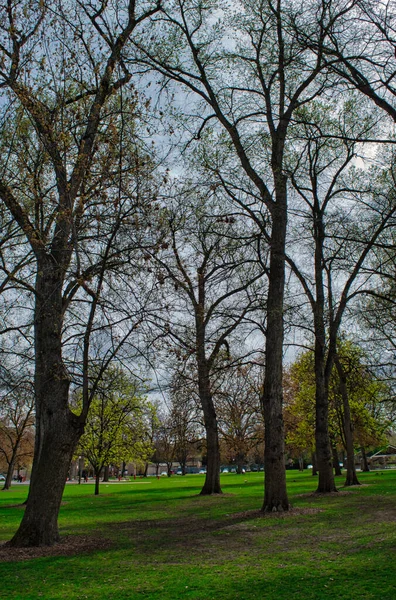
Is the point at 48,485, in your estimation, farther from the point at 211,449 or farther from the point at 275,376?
the point at 211,449

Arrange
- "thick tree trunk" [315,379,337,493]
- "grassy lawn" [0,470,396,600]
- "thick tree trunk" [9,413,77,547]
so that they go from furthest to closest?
"thick tree trunk" [315,379,337,493] < "thick tree trunk" [9,413,77,547] < "grassy lawn" [0,470,396,600]

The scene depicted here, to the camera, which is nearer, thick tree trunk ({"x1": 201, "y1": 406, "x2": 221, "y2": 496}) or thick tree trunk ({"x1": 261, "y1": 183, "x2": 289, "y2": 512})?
thick tree trunk ({"x1": 261, "y1": 183, "x2": 289, "y2": 512})

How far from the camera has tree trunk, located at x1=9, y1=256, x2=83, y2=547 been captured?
910 cm

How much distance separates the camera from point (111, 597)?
5.61m

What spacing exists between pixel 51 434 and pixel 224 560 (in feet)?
12.2

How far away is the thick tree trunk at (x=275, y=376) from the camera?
12.8 metres

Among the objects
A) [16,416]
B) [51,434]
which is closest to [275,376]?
[51,434]

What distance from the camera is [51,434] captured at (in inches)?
366

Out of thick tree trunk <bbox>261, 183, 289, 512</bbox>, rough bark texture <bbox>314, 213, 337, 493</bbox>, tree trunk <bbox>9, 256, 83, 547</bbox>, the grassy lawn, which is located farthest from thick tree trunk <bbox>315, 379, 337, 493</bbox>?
tree trunk <bbox>9, 256, 83, 547</bbox>

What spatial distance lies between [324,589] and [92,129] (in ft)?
26.1

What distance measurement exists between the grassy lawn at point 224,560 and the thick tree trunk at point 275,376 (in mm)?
682

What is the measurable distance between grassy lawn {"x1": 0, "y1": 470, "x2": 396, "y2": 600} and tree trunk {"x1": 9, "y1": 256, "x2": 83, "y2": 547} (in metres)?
Answer: 0.62

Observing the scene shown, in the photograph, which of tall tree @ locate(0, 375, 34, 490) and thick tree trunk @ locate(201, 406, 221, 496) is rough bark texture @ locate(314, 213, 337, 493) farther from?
tall tree @ locate(0, 375, 34, 490)

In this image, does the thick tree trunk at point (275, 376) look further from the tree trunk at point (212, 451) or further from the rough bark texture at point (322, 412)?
the tree trunk at point (212, 451)
